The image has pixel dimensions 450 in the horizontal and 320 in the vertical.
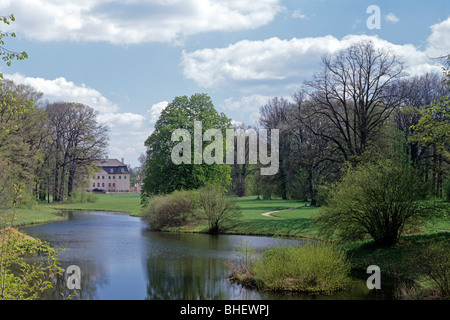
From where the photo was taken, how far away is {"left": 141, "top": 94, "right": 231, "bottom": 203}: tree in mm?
37656

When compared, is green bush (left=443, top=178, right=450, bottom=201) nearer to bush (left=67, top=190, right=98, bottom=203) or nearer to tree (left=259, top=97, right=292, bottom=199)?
tree (left=259, top=97, right=292, bottom=199)

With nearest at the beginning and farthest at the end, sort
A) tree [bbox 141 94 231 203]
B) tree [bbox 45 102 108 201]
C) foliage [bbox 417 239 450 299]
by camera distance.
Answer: foliage [bbox 417 239 450 299]
tree [bbox 141 94 231 203]
tree [bbox 45 102 108 201]

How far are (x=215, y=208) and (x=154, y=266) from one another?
39.8 ft

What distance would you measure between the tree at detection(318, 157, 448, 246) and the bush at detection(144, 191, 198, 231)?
14907mm

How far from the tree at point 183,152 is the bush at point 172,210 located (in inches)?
153

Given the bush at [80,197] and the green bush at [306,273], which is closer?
the green bush at [306,273]

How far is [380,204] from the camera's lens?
60.1 feet

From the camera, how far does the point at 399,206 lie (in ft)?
60.3

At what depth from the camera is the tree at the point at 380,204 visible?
60.2ft

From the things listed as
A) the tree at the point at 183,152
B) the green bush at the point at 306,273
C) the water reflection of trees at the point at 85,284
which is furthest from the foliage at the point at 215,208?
the green bush at the point at 306,273

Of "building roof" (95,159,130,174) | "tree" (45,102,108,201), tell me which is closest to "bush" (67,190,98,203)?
"tree" (45,102,108,201)

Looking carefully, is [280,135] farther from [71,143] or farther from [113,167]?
[113,167]

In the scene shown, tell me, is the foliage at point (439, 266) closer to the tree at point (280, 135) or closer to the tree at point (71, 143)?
the tree at point (280, 135)

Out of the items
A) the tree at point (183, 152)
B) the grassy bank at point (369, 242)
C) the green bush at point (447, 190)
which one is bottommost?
the grassy bank at point (369, 242)
